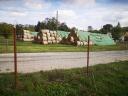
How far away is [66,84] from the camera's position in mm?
9609

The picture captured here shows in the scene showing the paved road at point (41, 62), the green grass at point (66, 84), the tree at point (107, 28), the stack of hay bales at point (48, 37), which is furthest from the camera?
the tree at point (107, 28)

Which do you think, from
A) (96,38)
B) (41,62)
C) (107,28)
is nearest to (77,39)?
(96,38)

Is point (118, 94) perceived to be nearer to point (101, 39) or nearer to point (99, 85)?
point (99, 85)

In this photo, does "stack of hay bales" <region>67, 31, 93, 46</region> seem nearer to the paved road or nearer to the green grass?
the paved road

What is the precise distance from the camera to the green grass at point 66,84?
866cm

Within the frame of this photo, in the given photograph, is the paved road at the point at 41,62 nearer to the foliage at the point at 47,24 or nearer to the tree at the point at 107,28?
the foliage at the point at 47,24

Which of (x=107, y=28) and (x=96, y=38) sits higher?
(x=107, y=28)

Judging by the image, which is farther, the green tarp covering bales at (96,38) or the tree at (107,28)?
the tree at (107,28)

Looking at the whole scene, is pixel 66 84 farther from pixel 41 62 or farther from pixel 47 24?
pixel 47 24

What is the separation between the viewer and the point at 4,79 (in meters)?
9.35

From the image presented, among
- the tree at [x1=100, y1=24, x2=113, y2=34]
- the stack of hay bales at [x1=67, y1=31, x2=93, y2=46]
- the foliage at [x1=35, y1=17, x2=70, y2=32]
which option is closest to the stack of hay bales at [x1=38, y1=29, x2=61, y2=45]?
the stack of hay bales at [x1=67, y1=31, x2=93, y2=46]

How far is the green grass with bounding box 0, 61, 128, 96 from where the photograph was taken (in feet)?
28.4

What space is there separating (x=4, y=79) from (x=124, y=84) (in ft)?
17.3

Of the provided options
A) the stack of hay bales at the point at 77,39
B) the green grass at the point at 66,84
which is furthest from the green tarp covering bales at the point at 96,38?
the green grass at the point at 66,84
